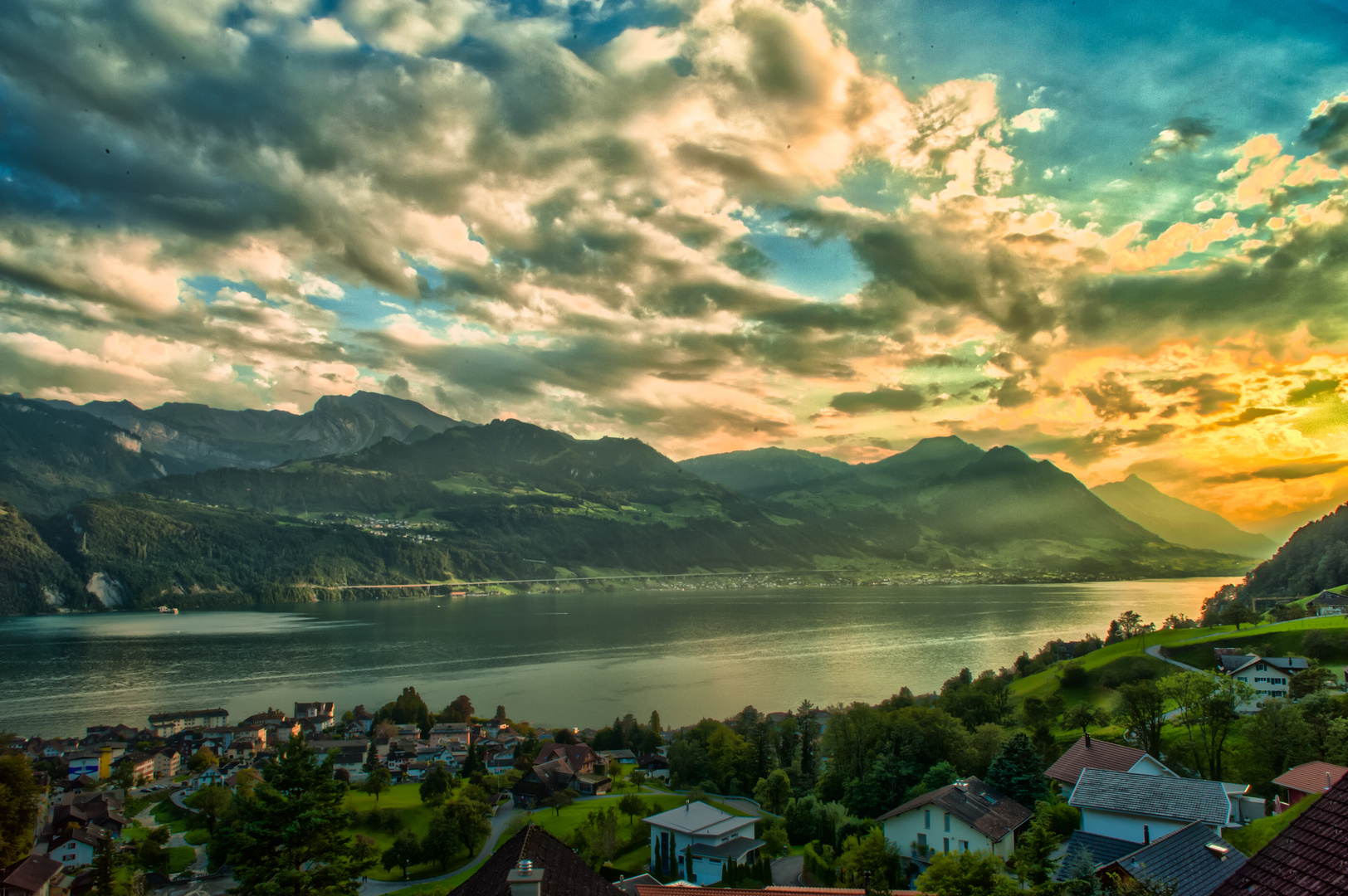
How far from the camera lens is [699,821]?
35.6m

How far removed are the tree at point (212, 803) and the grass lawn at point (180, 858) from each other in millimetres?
1959

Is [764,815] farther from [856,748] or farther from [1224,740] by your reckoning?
[1224,740]

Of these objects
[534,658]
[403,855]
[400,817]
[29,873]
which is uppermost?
[29,873]

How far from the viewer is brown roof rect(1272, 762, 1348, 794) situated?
87.1 ft

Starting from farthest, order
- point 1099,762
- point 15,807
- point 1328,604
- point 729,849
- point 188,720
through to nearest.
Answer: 1. point 188,720
2. point 1328,604
3. point 15,807
4. point 729,849
5. point 1099,762

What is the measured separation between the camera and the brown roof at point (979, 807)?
99.0ft

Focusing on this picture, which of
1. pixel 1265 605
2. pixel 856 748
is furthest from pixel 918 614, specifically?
pixel 856 748

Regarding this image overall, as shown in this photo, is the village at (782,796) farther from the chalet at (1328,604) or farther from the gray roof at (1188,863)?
the chalet at (1328,604)

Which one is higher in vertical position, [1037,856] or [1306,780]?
[1037,856]

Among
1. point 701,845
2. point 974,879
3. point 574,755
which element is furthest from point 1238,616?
point 974,879

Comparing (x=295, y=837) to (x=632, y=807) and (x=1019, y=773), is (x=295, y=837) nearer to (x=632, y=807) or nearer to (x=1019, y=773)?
(x=632, y=807)

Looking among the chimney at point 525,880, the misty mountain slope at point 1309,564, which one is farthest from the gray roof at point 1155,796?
the misty mountain slope at point 1309,564

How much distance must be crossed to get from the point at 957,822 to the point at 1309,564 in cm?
11560

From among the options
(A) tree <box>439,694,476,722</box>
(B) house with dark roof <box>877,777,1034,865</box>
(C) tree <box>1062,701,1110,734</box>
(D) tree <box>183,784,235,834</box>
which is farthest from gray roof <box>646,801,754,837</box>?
(A) tree <box>439,694,476,722</box>
